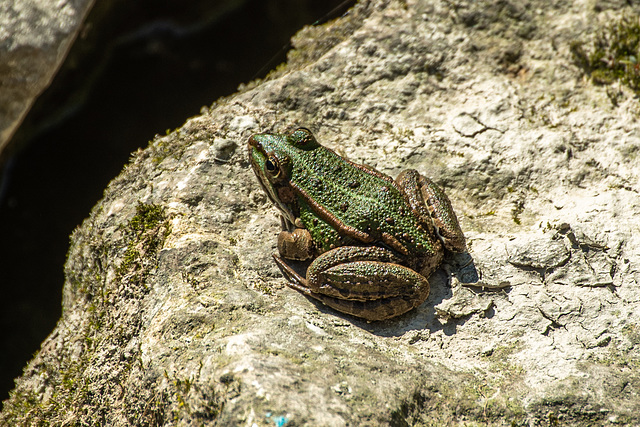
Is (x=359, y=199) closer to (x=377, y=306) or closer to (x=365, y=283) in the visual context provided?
(x=365, y=283)

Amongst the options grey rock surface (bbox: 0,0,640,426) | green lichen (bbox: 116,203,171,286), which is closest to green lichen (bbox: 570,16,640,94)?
grey rock surface (bbox: 0,0,640,426)

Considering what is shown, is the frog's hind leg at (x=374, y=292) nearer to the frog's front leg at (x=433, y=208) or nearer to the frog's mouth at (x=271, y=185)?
the frog's front leg at (x=433, y=208)

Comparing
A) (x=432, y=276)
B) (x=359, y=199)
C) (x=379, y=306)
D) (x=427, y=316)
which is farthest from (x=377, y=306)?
(x=359, y=199)

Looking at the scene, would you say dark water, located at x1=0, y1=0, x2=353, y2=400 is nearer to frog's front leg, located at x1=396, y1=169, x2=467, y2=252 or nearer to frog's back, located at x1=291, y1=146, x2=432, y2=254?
frog's back, located at x1=291, y1=146, x2=432, y2=254

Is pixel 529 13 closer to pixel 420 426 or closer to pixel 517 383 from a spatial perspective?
pixel 517 383

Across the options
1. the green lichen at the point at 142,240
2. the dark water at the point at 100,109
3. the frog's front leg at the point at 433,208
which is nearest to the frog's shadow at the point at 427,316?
the frog's front leg at the point at 433,208
